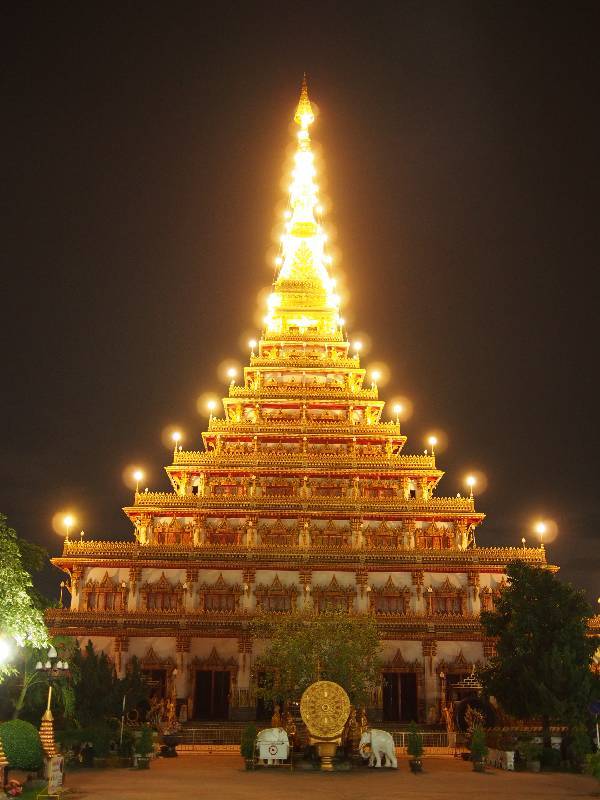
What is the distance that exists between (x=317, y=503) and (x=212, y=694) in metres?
13.8

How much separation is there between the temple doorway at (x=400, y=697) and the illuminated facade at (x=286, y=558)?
8 centimetres

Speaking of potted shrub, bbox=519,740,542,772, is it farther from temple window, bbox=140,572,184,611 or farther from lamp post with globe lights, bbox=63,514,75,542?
lamp post with globe lights, bbox=63,514,75,542

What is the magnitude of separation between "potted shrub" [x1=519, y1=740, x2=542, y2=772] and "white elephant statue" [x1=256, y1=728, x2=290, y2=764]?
1036 cm

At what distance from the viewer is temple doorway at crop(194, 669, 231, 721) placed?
4931 cm

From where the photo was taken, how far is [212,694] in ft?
163

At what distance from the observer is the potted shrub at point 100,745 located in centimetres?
3462

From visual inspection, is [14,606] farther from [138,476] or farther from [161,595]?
[138,476]

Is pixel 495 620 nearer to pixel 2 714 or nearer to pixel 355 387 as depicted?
pixel 2 714

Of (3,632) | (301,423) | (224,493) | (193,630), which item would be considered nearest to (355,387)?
(301,423)

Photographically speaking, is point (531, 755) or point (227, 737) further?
point (227, 737)

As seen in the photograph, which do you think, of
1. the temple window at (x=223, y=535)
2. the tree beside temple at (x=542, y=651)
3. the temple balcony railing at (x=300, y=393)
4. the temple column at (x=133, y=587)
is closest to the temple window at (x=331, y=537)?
the temple window at (x=223, y=535)

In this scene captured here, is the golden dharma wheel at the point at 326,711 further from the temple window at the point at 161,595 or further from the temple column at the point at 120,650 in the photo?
the temple window at the point at 161,595

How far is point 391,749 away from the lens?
3475cm

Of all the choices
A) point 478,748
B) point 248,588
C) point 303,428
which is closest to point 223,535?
point 248,588
